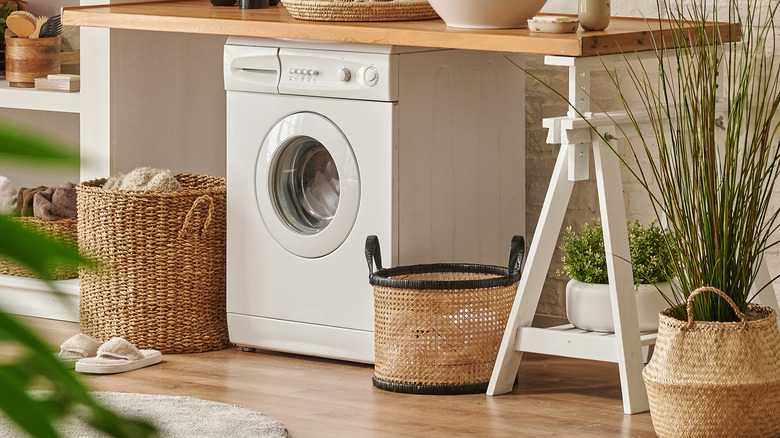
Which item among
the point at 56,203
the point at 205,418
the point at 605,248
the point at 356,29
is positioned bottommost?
the point at 205,418

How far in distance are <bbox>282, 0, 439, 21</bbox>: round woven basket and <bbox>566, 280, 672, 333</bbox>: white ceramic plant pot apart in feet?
2.92

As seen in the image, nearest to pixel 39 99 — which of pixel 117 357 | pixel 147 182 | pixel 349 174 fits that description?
pixel 147 182

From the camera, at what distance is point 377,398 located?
283cm

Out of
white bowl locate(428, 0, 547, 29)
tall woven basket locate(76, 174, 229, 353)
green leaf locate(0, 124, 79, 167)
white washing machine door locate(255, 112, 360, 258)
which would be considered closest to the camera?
green leaf locate(0, 124, 79, 167)

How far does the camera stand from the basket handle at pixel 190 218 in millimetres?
3229

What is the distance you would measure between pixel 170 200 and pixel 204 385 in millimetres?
572

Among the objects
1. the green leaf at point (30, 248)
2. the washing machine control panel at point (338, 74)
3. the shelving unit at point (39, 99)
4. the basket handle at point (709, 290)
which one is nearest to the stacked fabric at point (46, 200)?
the shelving unit at point (39, 99)

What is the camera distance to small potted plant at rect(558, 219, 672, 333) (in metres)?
2.77

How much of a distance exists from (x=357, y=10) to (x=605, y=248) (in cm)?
97

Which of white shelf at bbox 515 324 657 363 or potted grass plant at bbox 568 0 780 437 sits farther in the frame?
white shelf at bbox 515 324 657 363

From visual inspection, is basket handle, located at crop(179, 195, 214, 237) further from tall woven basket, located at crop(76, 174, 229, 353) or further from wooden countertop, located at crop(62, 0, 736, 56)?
wooden countertop, located at crop(62, 0, 736, 56)

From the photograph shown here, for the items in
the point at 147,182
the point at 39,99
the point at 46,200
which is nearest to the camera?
the point at 147,182

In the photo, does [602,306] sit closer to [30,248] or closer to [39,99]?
[39,99]

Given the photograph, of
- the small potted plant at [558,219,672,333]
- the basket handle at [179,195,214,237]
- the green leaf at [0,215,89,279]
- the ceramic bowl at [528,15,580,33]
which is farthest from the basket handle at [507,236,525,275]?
the green leaf at [0,215,89,279]
